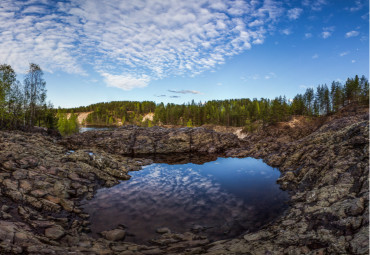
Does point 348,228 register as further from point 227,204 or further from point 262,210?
point 227,204

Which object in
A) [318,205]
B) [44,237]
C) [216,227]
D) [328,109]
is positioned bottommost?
[216,227]

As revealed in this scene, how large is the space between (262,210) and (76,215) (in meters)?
13.2

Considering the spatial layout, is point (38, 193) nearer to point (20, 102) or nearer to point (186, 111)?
point (20, 102)

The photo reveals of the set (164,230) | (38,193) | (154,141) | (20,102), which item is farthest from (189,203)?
(20,102)

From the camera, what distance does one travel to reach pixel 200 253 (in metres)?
8.84

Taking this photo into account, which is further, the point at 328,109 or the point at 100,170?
the point at 328,109

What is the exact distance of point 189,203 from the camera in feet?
52.2

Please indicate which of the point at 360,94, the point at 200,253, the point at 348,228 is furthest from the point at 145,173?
the point at 360,94

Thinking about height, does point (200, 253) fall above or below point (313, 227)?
below

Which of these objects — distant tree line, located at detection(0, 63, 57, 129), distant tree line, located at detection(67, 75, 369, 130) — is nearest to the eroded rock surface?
distant tree line, located at detection(0, 63, 57, 129)

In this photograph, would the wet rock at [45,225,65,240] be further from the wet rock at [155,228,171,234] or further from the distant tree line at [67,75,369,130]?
the distant tree line at [67,75,369,130]

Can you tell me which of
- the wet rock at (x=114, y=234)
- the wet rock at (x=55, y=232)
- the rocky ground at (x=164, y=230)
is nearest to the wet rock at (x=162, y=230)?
the rocky ground at (x=164, y=230)

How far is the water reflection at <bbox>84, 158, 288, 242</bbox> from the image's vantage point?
40.4 ft

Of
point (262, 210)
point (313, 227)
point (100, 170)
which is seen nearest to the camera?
point (313, 227)
